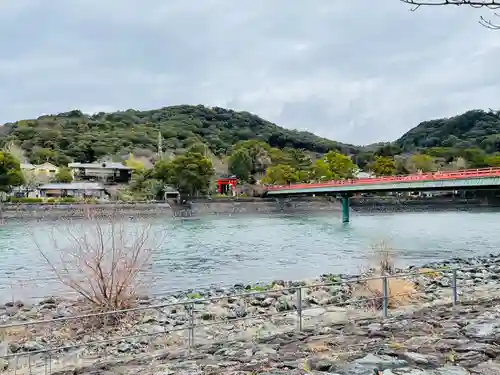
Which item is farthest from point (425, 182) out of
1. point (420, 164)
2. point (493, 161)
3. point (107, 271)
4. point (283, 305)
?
point (493, 161)

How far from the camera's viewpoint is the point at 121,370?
21.4 feet

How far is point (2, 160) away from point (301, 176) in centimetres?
4876

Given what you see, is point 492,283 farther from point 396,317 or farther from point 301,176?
point 301,176

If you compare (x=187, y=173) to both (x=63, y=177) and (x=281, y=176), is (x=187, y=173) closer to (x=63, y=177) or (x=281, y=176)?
(x=281, y=176)

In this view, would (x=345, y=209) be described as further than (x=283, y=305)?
Yes

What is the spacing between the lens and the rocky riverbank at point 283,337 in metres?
5.88

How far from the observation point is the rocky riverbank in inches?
231

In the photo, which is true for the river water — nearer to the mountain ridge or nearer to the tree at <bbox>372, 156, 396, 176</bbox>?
the tree at <bbox>372, 156, 396, 176</bbox>

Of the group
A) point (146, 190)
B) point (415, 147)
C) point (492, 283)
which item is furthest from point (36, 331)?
point (415, 147)

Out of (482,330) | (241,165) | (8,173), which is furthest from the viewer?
(241,165)

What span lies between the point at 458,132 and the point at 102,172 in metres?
108

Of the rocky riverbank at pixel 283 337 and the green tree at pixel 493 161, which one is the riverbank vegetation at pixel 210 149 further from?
the rocky riverbank at pixel 283 337

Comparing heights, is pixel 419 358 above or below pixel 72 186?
below

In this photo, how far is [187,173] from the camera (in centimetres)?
7406
